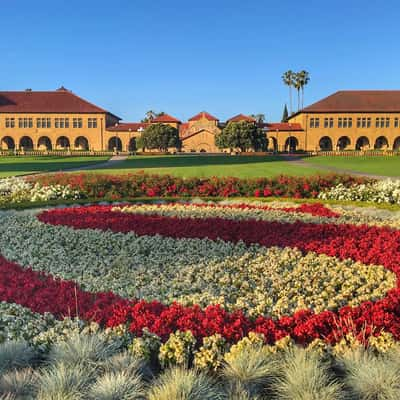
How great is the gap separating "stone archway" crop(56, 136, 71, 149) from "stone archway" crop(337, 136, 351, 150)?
45.0 meters

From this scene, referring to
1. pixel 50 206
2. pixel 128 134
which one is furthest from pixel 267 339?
pixel 128 134

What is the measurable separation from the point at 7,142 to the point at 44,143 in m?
5.79

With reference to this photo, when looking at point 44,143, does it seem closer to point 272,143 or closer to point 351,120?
point 272,143

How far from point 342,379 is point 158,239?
4.08 meters

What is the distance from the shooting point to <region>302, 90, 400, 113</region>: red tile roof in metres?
68.2

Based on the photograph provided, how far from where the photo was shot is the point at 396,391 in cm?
253

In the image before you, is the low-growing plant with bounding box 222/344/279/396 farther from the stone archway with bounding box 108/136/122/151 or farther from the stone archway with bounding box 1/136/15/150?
the stone archway with bounding box 1/136/15/150

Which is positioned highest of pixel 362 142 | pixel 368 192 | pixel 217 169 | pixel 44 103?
pixel 44 103

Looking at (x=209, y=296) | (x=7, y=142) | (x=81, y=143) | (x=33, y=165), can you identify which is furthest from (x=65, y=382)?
(x=7, y=142)

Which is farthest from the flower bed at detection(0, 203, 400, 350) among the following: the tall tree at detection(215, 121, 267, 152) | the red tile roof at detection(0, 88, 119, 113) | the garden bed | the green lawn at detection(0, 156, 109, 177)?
the red tile roof at detection(0, 88, 119, 113)

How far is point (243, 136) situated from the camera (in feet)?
195

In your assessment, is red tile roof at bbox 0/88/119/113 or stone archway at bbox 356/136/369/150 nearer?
red tile roof at bbox 0/88/119/113

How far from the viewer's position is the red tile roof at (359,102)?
224 ft

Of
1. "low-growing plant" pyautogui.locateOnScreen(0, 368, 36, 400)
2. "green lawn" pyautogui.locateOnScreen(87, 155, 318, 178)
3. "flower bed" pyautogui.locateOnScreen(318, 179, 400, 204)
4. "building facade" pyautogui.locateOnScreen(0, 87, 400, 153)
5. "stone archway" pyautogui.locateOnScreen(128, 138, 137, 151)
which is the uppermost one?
"building facade" pyautogui.locateOnScreen(0, 87, 400, 153)
